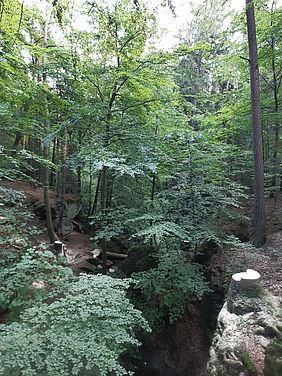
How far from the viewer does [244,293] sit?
3975 mm

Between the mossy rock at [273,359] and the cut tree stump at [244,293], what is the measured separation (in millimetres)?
510

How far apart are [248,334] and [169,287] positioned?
224 cm

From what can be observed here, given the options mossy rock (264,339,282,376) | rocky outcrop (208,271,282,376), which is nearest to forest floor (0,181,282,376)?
rocky outcrop (208,271,282,376)

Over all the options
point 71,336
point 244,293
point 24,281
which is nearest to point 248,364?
point 244,293

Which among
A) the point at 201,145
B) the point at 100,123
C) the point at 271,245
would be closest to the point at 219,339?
the point at 271,245

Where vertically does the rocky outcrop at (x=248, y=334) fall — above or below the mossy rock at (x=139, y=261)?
below

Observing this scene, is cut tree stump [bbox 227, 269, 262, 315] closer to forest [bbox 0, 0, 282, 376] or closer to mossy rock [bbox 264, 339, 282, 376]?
forest [bbox 0, 0, 282, 376]

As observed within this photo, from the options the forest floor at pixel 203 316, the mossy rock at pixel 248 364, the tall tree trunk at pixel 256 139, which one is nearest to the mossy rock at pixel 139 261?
the forest floor at pixel 203 316

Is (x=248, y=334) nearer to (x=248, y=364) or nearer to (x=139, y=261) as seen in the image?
(x=248, y=364)

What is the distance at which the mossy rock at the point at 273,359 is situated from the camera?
3.17 m

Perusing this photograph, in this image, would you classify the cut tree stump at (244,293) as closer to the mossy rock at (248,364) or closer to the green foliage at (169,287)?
the mossy rock at (248,364)

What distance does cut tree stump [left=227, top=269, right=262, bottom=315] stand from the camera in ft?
12.7

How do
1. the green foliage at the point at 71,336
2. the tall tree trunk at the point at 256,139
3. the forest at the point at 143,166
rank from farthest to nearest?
the tall tree trunk at the point at 256,139 → the forest at the point at 143,166 → the green foliage at the point at 71,336

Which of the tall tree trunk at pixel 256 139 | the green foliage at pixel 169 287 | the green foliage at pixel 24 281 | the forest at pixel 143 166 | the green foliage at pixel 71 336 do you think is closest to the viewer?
the green foliage at pixel 71 336
